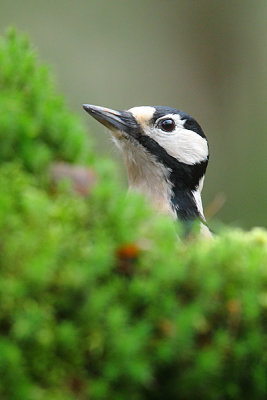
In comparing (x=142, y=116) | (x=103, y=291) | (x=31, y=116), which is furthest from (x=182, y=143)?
(x=103, y=291)

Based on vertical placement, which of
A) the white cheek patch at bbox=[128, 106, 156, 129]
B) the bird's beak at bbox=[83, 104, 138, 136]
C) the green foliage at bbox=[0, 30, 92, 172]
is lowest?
the bird's beak at bbox=[83, 104, 138, 136]

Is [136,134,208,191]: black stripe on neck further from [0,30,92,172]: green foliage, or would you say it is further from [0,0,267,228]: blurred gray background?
[0,0,267,228]: blurred gray background

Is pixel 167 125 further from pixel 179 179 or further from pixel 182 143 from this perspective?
pixel 179 179

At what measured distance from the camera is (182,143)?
10.6 ft

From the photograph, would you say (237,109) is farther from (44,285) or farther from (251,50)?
(44,285)

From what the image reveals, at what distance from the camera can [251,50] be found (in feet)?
26.2

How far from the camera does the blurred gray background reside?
7590 mm

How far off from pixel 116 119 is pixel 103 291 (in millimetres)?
1886

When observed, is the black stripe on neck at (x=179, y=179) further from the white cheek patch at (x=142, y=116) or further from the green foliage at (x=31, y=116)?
the green foliage at (x=31, y=116)

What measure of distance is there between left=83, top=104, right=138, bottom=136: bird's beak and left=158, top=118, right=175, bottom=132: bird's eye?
14cm

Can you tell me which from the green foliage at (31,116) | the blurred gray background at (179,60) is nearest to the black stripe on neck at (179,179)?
the green foliage at (31,116)

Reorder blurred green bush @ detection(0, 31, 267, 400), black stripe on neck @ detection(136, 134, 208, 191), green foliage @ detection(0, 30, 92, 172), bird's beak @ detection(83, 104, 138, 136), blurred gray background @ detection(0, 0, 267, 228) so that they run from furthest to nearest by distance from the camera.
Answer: blurred gray background @ detection(0, 0, 267, 228) < black stripe on neck @ detection(136, 134, 208, 191) < bird's beak @ detection(83, 104, 138, 136) < green foliage @ detection(0, 30, 92, 172) < blurred green bush @ detection(0, 31, 267, 400)

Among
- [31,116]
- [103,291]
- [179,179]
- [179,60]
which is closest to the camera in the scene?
[103,291]

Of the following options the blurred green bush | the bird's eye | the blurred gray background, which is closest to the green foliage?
the blurred green bush
